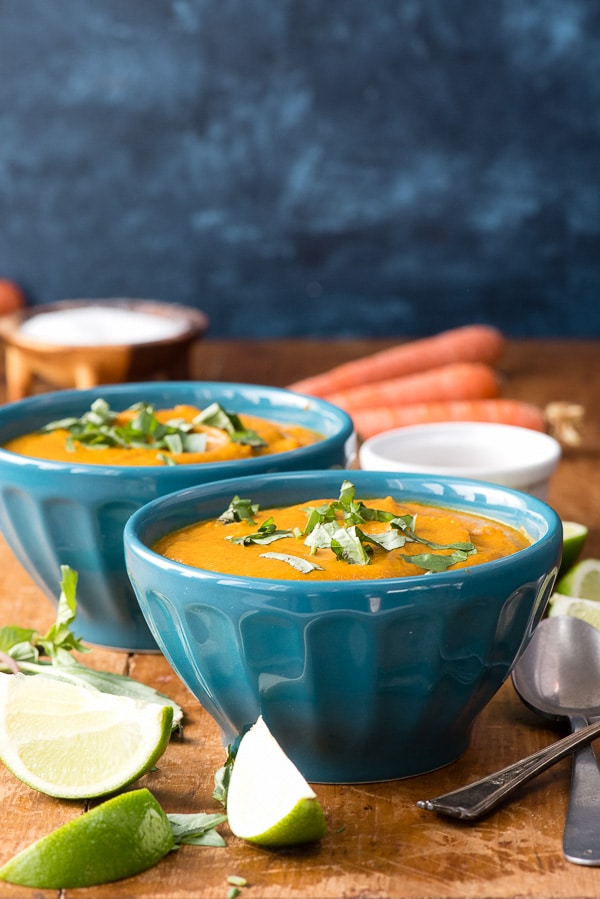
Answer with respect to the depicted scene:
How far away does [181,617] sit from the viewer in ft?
3.51

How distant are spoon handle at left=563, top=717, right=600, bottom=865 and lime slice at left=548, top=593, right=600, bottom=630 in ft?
0.91

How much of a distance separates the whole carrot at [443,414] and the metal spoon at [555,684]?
1.06 metres

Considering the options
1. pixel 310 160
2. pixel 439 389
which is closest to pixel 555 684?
pixel 439 389

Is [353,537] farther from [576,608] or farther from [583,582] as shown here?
[583,582]

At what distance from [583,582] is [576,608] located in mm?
126

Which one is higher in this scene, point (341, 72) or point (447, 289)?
point (341, 72)

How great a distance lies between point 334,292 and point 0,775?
311 cm

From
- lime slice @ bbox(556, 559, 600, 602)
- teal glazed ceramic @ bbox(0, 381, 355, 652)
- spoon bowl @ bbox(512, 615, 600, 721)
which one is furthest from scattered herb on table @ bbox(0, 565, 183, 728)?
lime slice @ bbox(556, 559, 600, 602)

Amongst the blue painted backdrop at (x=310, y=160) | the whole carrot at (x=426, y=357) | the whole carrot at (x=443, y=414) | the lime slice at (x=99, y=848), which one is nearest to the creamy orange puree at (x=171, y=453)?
the lime slice at (x=99, y=848)

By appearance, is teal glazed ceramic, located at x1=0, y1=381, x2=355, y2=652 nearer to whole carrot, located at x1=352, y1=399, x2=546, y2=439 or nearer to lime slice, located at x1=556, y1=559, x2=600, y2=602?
lime slice, located at x1=556, y1=559, x2=600, y2=602

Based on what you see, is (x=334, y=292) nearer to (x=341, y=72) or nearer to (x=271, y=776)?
(x=341, y=72)

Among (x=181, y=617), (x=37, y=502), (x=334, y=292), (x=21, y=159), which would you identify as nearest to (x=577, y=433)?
(x=37, y=502)

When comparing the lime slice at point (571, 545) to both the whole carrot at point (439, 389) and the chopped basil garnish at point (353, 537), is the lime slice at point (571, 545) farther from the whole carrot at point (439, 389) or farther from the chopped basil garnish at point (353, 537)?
the whole carrot at point (439, 389)

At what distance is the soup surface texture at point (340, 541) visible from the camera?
107 centimetres
